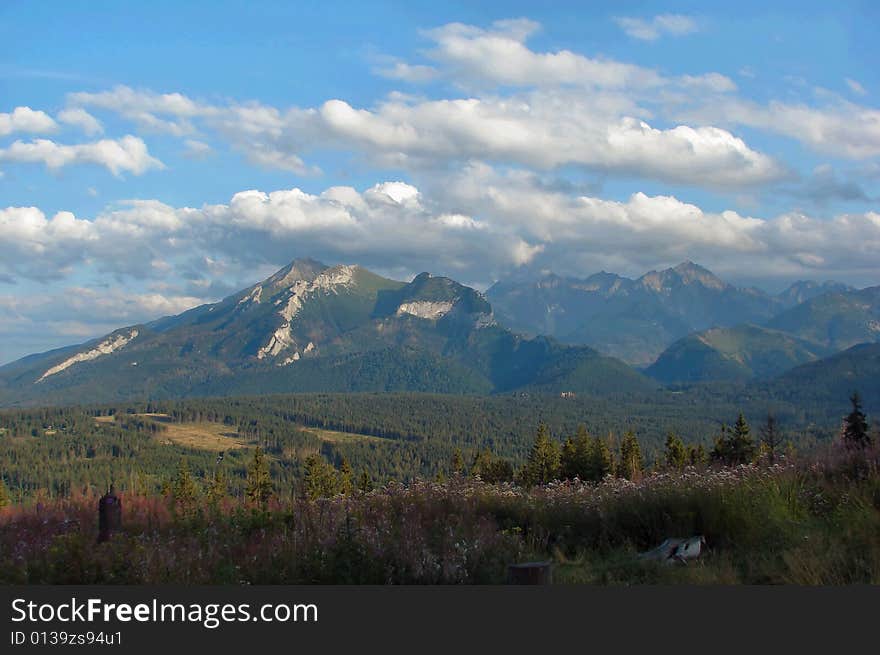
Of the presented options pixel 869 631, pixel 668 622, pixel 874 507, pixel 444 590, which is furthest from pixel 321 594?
pixel 874 507

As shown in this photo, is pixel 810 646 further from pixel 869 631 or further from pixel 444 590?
pixel 444 590

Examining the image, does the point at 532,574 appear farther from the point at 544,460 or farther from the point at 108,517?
the point at 544,460

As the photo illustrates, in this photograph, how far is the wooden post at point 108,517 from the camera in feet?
34.3

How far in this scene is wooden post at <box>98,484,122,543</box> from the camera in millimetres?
10469

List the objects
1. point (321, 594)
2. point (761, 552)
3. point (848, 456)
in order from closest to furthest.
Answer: point (321, 594), point (761, 552), point (848, 456)

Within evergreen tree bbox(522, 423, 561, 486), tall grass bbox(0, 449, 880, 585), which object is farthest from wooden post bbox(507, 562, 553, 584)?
evergreen tree bbox(522, 423, 561, 486)

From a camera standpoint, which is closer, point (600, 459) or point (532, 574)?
point (532, 574)

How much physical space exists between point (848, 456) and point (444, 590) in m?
8.24

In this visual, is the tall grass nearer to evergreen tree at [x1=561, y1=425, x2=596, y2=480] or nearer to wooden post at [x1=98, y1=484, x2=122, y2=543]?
wooden post at [x1=98, y1=484, x2=122, y2=543]

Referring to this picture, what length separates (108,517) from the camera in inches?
423

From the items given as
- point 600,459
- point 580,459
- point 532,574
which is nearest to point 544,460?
point 580,459

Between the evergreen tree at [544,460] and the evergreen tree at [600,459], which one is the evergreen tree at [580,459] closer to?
the evergreen tree at [600,459]

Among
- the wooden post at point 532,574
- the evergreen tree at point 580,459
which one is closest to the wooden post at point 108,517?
the wooden post at point 532,574

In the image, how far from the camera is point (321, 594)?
704 centimetres
